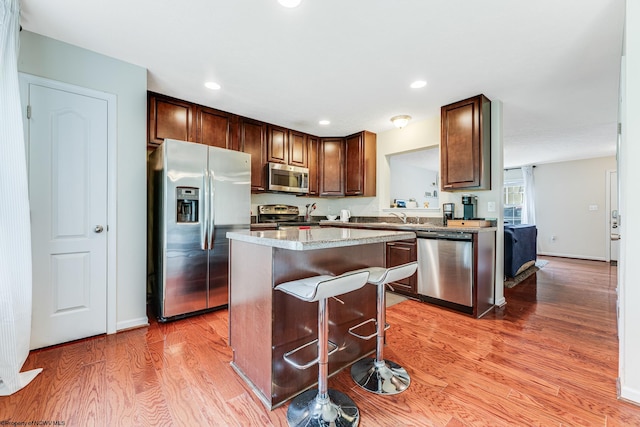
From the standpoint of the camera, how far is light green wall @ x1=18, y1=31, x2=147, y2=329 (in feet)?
7.55

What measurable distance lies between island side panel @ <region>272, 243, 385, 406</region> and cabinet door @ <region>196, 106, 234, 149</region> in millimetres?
2430

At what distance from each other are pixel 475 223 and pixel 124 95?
3703 millimetres

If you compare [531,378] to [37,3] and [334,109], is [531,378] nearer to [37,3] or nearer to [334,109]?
[334,109]

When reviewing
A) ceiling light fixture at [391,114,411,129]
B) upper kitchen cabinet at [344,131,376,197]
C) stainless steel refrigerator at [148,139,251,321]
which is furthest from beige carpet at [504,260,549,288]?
stainless steel refrigerator at [148,139,251,321]

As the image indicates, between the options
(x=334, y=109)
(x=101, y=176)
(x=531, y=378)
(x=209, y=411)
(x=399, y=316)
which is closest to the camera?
(x=209, y=411)

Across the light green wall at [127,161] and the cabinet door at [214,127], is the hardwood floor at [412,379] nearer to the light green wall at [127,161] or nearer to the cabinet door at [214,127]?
the light green wall at [127,161]

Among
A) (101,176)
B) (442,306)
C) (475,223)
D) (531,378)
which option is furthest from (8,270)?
(475,223)

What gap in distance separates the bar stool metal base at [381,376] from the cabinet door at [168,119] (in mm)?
2958

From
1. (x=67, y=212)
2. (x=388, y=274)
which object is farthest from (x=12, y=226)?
(x=388, y=274)

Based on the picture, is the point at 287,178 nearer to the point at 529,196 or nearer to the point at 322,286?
the point at 322,286

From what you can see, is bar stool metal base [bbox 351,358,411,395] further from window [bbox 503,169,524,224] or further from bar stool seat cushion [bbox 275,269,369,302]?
window [bbox 503,169,524,224]

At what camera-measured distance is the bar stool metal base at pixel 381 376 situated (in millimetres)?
1664

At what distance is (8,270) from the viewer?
65.1 inches

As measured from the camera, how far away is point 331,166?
4.68 metres
